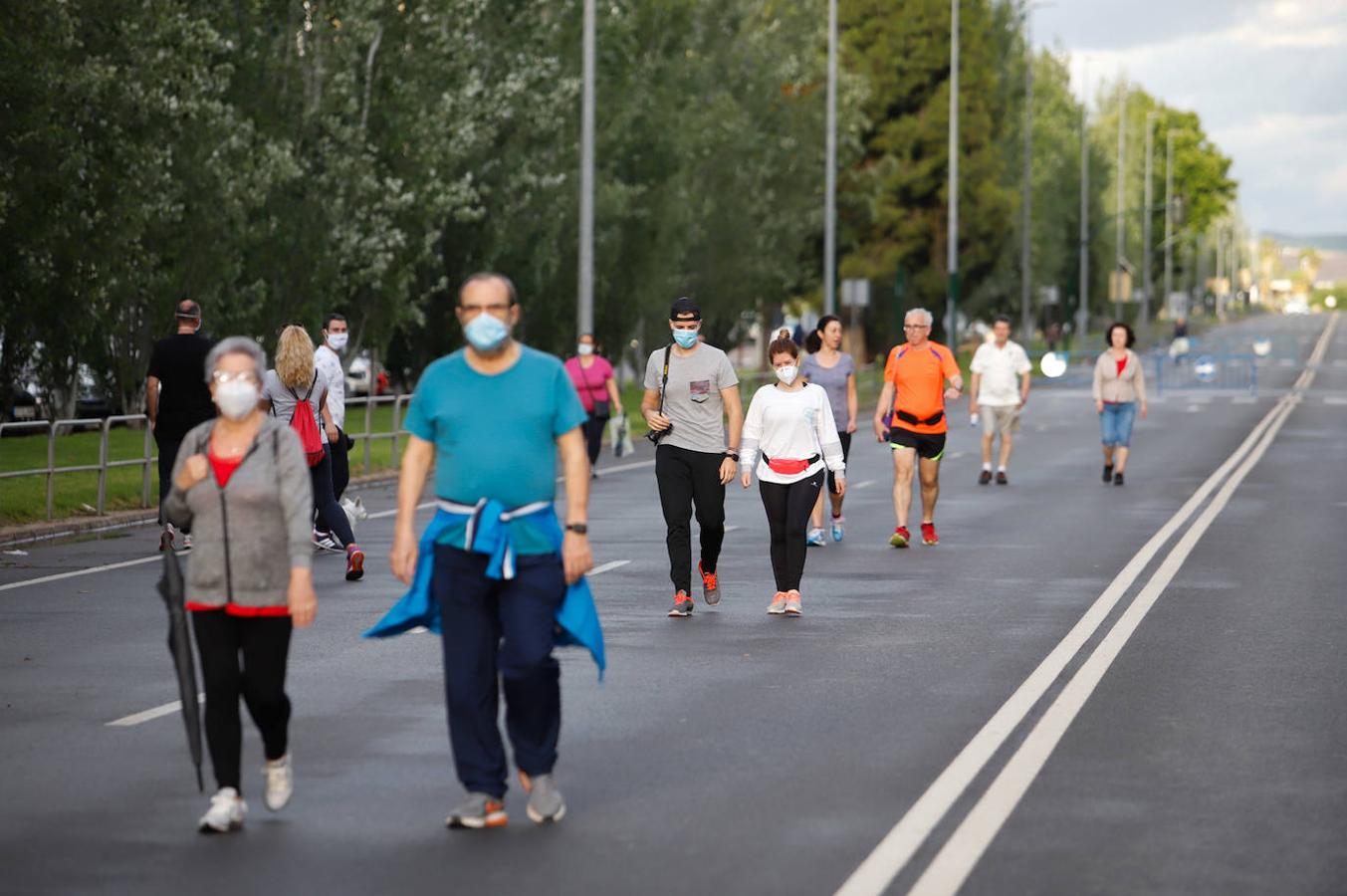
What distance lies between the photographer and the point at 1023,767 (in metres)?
9.19

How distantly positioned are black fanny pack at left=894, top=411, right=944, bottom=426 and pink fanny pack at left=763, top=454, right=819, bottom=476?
4.87 m

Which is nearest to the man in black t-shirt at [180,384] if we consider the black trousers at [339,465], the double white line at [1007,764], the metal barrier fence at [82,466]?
the black trousers at [339,465]

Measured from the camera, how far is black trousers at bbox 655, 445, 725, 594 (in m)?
14.1

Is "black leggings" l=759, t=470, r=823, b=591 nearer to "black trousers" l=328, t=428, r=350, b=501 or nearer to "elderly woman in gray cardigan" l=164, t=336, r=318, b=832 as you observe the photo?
"black trousers" l=328, t=428, r=350, b=501

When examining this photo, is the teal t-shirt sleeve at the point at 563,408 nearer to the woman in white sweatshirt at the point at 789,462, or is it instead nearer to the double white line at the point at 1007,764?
the double white line at the point at 1007,764

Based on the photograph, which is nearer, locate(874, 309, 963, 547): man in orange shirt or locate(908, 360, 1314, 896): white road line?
locate(908, 360, 1314, 896): white road line

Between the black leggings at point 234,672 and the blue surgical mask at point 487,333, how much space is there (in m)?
1.07

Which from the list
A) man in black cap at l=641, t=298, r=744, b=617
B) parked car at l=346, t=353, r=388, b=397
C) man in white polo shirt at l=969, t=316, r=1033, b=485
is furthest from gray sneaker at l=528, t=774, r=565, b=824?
parked car at l=346, t=353, r=388, b=397

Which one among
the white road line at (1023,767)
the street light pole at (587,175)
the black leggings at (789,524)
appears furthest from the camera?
the street light pole at (587,175)

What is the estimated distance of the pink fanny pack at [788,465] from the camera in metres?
14.2

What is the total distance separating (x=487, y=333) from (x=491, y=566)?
2.42 feet

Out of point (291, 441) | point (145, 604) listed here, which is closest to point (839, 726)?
point (291, 441)

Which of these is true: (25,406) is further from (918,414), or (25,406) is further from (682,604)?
(682,604)

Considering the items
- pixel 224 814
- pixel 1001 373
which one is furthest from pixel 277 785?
pixel 1001 373
